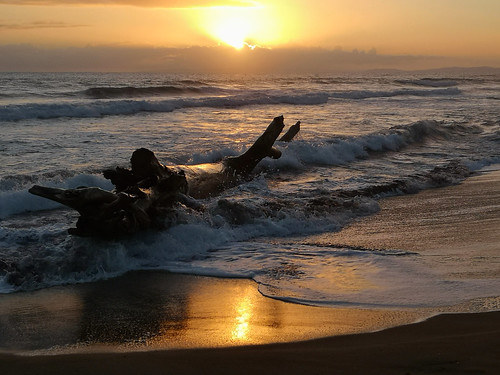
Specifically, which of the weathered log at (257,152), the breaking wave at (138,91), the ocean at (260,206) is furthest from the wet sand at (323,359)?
the breaking wave at (138,91)

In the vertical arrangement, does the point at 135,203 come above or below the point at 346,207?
above

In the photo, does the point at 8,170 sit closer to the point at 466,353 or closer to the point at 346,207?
the point at 346,207

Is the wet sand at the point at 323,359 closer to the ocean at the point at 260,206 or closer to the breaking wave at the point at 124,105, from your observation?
the ocean at the point at 260,206

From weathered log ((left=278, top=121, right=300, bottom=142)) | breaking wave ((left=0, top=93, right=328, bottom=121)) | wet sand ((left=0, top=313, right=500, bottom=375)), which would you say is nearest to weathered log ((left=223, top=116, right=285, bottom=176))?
weathered log ((left=278, top=121, right=300, bottom=142))

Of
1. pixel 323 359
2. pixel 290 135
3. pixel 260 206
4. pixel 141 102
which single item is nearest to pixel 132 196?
pixel 260 206

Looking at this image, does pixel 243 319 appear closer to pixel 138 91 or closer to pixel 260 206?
pixel 260 206

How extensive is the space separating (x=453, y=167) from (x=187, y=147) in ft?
19.4

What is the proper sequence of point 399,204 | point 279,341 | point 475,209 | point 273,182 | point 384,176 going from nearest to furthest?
point 279,341 < point 475,209 < point 399,204 < point 273,182 < point 384,176

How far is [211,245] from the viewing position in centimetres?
633

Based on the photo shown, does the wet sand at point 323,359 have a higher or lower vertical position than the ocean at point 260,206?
higher

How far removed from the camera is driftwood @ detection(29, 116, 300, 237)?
5.03 meters

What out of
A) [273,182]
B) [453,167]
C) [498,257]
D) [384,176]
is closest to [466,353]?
[498,257]

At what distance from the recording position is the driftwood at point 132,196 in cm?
503

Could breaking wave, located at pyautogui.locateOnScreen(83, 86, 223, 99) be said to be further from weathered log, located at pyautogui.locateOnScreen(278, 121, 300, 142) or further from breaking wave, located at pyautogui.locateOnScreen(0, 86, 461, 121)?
weathered log, located at pyautogui.locateOnScreen(278, 121, 300, 142)
